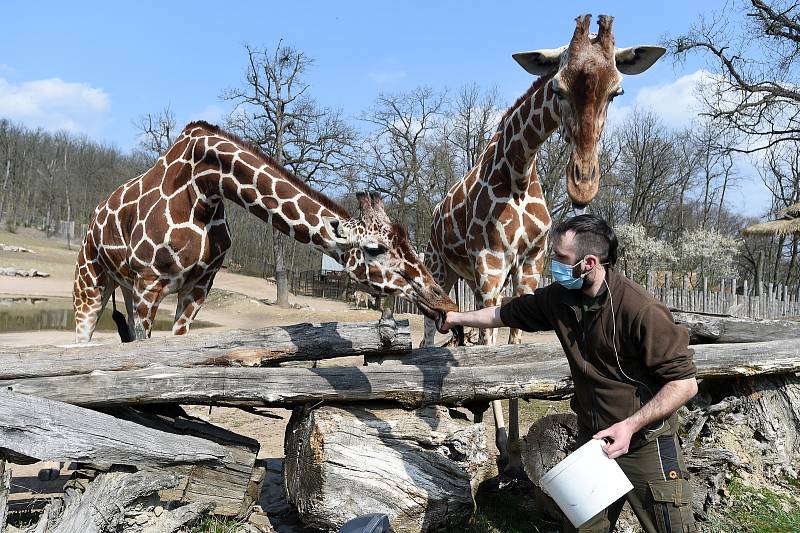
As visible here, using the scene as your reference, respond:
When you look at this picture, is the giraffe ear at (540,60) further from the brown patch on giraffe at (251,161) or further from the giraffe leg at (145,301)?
the giraffe leg at (145,301)

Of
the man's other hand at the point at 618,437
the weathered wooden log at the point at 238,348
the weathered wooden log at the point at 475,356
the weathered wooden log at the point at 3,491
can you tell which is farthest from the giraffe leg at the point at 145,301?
the man's other hand at the point at 618,437

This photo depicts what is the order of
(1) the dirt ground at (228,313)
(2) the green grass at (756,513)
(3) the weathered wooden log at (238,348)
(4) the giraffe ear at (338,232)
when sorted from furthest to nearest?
1. (1) the dirt ground at (228,313)
2. (4) the giraffe ear at (338,232)
3. (3) the weathered wooden log at (238,348)
4. (2) the green grass at (756,513)

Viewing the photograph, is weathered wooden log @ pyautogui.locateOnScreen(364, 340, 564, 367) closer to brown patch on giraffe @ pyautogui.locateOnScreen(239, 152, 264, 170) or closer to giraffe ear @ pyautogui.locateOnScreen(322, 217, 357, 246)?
giraffe ear @ pyautogui.locateOnScreen(322, 217, 357, 246)

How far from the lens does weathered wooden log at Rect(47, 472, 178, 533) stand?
3.46 m

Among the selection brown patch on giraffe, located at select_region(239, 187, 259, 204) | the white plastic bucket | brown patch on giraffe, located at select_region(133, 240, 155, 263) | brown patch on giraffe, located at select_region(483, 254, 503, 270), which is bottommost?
the white plastic bucket

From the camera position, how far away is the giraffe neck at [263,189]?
189 inches

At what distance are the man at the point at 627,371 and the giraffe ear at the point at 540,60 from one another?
2.83 m

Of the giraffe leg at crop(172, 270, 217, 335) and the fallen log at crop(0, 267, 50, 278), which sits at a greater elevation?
the giraffe leg at crop(172, 270, 217, 335)

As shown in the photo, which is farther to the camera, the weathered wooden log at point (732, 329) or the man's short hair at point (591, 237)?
the weathered wooden log at point (732, 329)

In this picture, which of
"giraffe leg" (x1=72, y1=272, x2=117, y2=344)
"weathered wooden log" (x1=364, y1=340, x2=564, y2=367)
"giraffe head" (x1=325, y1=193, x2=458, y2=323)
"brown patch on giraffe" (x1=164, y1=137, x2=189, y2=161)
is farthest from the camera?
"giraffe leg" (x1=72, y1=272, x2=117, y2=344)

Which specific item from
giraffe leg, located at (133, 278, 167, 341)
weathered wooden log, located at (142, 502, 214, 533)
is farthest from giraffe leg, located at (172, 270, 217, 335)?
weathered wooden log, located at (142, 502, 214, 533)

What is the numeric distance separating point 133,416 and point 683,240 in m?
36.0

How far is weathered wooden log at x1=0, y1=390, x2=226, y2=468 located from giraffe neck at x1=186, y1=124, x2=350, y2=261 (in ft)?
5.71

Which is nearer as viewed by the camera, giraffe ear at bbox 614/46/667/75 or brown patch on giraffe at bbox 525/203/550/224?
giraffe ear at bbox 614/46/667/75
